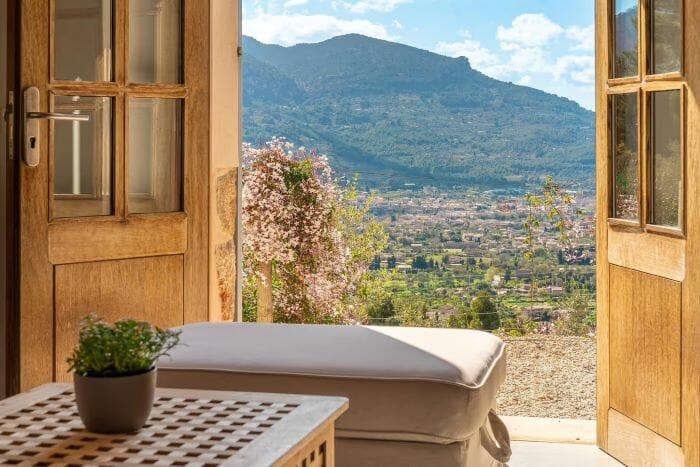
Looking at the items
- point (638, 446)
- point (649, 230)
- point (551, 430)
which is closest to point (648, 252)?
point (649, 230)

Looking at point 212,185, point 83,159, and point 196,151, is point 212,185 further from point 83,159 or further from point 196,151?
point 83,159

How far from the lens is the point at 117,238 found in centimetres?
319

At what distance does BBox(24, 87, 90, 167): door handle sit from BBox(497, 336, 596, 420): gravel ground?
2779 mm

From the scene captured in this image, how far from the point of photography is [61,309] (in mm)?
3025

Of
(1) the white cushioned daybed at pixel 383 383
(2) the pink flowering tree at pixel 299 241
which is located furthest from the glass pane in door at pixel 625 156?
(2) the pink flowering tree at pixel 299 241

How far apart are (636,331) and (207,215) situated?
1.58m

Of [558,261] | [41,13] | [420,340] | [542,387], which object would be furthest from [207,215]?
[558,261]

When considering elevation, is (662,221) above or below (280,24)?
below

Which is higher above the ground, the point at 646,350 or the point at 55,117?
the point at 55,117

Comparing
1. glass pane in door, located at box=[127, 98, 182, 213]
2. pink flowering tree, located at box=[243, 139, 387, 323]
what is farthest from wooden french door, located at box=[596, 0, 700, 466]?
pink flowering tree, located at box=[243, 139, 387, 323]

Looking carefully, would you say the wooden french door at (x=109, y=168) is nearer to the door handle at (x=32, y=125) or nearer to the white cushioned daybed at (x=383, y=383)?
the door handle at (x=32, y=125)

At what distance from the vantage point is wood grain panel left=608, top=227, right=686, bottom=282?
2.99 m

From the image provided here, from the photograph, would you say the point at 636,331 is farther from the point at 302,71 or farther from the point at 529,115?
the point at 302,71

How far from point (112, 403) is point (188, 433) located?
0.14 metres
